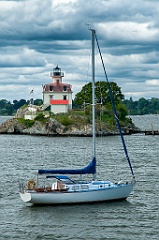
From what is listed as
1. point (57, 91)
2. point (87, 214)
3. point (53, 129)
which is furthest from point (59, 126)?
point (87, 214)

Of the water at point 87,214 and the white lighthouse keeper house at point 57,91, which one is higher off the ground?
the white lighthouse keeper house at point 57,91

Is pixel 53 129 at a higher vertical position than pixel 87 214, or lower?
higher

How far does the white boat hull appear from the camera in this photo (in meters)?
51.2

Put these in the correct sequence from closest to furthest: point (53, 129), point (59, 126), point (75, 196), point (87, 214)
A: 1. point (87, 214)
2. point (75, 196)
3. point (59, 126)
4. point (53, 129)

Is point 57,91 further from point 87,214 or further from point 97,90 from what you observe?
point 87,214

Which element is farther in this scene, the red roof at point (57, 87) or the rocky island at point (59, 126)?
the red roof at point (57, 87)

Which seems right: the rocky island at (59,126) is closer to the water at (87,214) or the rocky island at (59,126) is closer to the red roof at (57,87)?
the red roof at (57,87)

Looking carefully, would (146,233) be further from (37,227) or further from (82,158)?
(82,158)

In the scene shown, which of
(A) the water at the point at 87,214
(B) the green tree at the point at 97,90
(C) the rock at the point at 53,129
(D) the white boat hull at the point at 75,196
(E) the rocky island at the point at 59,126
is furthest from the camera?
(B) the green tree at the point at 97,90

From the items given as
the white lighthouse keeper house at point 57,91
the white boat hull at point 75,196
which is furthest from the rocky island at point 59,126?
the white boat hull at point 75,196

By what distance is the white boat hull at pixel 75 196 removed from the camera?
51244 mm

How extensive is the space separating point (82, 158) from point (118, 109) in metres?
80.4

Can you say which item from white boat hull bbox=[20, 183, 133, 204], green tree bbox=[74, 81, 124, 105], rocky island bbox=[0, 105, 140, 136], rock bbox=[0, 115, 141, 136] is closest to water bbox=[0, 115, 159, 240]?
white boat hull bbox=[20, 183, 133, 204]

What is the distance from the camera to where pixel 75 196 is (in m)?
51.9
